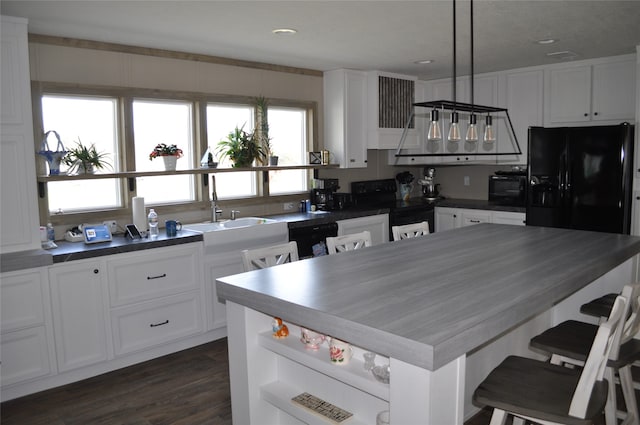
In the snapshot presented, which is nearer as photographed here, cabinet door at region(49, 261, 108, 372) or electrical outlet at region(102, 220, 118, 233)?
cabinet door at region(49, 261, 108, 372)

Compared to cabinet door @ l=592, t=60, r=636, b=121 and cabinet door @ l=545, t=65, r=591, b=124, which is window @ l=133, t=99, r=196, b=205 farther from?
cabinet door @ l=592, t=60, r=636, b=121

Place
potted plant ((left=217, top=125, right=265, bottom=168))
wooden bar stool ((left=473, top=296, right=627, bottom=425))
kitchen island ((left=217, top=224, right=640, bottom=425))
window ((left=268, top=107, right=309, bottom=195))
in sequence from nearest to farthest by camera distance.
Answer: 1. kitchen island ((left=217, top=224, right=640, bottom=425))
2. wooden bar stool ((left=473, top=296, right=627, bottom=425))
3. potted plant ((left=217, top=125, right=265, bottom=168))
4. window ((left=268, top=107, right=309, bottom=195))

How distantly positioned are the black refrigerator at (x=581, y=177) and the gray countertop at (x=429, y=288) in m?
1.53

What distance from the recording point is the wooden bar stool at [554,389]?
1.76 metres

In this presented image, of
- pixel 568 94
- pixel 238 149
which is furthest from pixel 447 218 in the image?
pixel 238 149

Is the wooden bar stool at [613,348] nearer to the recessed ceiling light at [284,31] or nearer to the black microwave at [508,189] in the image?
the recessed ceiling light at [284,31]

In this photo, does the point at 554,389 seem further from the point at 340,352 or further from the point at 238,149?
the point at 238,149

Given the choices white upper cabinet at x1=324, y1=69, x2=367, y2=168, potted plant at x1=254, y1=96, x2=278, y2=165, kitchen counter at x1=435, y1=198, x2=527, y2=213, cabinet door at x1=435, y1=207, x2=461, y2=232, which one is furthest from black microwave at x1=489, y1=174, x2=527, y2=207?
potted plant at x1=254, y1=96, x2=278, y2=165

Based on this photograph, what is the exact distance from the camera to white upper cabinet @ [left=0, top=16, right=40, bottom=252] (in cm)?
320

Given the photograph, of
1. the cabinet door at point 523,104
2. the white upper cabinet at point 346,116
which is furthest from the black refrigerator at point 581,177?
the white upper cabinet at point 346,116

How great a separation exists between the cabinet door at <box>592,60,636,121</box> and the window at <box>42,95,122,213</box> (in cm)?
433

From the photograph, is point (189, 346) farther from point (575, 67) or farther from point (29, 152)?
point (575, 67)

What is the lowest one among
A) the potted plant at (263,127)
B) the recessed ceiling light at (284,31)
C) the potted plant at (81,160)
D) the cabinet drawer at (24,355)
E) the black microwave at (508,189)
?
the cabinet drawer at (24,355)

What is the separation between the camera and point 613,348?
211 cm
